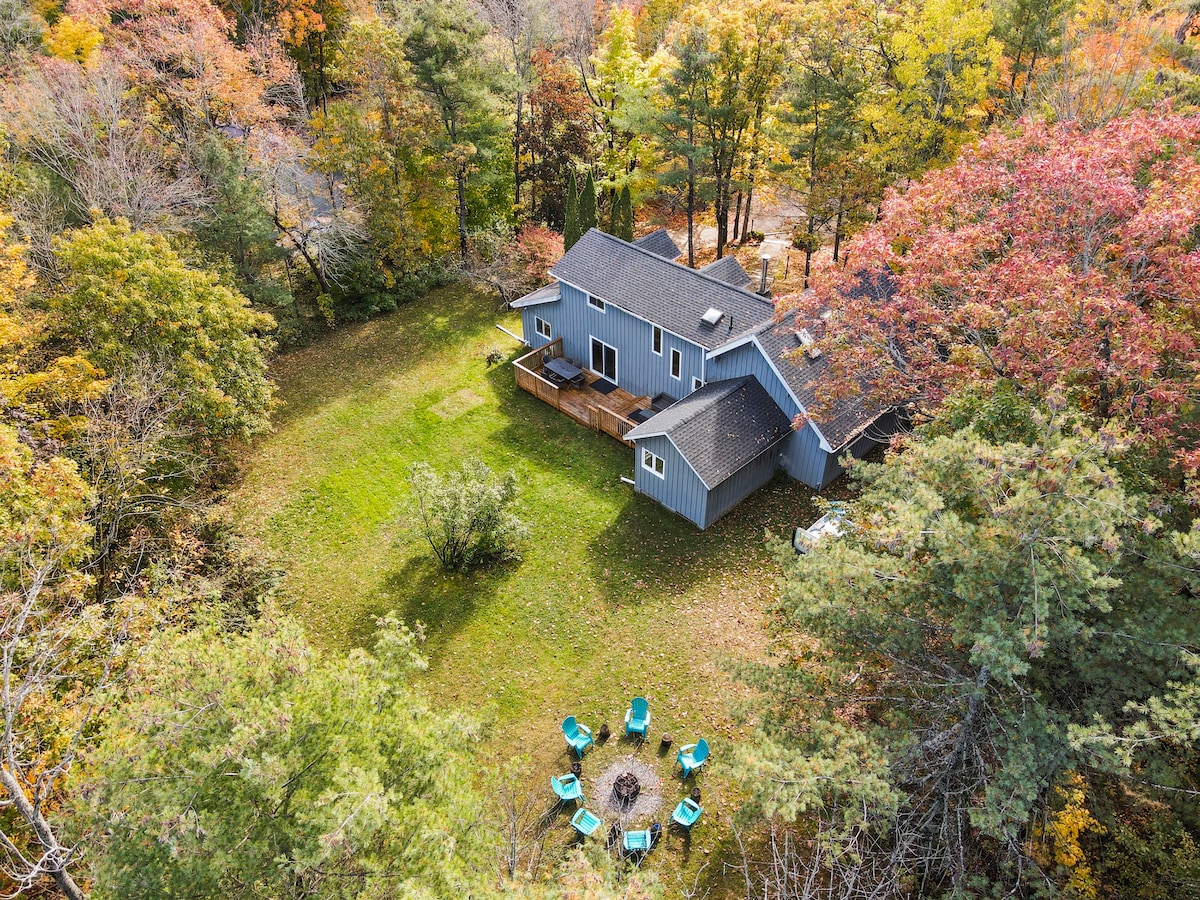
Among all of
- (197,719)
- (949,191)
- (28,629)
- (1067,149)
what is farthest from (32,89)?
(1067,149)

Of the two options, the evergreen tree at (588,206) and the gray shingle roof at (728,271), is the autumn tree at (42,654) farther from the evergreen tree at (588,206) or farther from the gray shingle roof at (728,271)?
the evergreen tree at (588,206)

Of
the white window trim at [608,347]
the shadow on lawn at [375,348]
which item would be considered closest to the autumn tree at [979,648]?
the white window trim at [608,347]

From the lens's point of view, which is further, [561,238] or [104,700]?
[561,238]

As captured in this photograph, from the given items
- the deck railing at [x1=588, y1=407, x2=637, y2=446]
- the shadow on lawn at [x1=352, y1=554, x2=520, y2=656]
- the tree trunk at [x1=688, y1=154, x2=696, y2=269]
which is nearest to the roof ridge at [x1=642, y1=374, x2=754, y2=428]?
the deck railing at [x1=588, y1=407, x2=637, y2=446]

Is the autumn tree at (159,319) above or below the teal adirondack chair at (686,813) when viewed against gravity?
above

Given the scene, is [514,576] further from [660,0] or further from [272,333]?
[660,0]

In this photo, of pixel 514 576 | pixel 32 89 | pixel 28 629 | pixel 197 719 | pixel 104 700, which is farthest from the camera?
pixel 32 89
